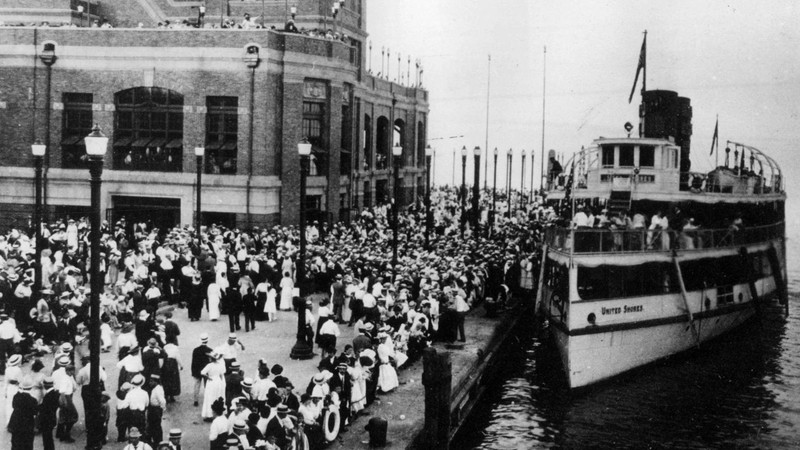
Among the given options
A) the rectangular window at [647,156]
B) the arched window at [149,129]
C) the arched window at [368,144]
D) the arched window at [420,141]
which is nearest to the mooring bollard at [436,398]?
the rectangular window at [647,156]

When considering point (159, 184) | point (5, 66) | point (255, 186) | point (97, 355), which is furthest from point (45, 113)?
point (97, 355)

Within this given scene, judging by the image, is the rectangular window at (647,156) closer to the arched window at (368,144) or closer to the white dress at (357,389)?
the white dress at (357,389)

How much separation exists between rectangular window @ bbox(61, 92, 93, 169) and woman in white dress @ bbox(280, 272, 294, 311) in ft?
64.2

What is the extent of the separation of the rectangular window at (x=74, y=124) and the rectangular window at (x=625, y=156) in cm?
2658

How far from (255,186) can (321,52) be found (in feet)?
25.7

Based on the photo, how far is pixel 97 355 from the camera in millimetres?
12273

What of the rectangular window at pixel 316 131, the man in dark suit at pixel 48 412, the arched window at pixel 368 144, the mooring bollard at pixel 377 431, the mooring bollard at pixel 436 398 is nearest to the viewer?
the man in dark suit at pixel 48 412

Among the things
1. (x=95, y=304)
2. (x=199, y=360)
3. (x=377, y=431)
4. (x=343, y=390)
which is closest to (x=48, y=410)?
(x=95, y=304)

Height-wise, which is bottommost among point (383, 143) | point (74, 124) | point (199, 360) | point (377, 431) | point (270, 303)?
point (377, 431)

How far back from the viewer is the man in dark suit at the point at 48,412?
1288cm

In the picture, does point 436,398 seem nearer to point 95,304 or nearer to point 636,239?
point 95,304

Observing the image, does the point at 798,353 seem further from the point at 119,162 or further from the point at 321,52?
the point at 119,162

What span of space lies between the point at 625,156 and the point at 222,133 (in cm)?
2033

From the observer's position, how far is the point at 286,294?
2566 centimetres
